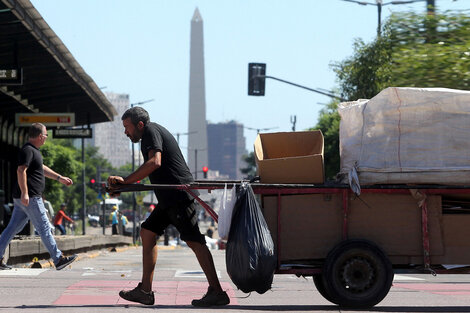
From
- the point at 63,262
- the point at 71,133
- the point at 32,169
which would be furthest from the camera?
the point at 71,133

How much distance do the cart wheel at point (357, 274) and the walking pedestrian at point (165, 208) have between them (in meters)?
1.00

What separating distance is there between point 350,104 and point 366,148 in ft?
1.90

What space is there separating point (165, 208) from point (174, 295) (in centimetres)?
176

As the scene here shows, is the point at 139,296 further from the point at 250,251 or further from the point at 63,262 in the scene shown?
the point at 63,262

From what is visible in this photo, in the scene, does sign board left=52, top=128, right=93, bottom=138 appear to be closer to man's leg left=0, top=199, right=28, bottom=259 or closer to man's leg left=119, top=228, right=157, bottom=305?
man's leg left=0, top=199, right=28, bottom=259

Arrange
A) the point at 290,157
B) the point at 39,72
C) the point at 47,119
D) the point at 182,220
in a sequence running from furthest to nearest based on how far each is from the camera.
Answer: the point at 47,119
the point at 39,72
the point at 290,157
the point at 182,220

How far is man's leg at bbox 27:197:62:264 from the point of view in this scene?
1127 cm

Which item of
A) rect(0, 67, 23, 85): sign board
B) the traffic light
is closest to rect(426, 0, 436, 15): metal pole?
rect(0, 67, 23, 85): sign board

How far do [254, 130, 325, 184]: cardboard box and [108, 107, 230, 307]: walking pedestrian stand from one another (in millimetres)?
793

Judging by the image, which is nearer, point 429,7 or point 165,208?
point 165,208

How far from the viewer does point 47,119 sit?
105 ft

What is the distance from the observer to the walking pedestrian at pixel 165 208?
9.15 meters

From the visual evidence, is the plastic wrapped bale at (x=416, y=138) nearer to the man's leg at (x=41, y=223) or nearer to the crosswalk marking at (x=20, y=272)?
the man's leg at (x=41, y=223)

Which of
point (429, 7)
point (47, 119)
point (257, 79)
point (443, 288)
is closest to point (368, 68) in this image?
point (257, 79)
